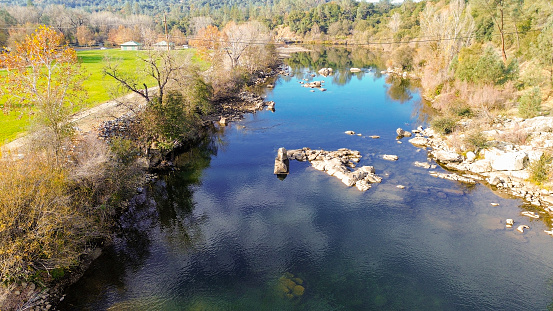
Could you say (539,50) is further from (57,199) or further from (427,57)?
(57,199)

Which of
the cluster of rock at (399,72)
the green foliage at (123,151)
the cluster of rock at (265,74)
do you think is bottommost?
the green foliage at (123,151)

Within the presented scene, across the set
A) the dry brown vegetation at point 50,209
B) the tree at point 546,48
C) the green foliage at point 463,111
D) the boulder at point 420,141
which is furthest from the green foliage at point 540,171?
the dry brown vegetation at point 50,209

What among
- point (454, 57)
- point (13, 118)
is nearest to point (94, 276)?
point (13, 118)

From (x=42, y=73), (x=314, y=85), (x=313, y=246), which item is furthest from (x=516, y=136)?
(x=42, y=73)

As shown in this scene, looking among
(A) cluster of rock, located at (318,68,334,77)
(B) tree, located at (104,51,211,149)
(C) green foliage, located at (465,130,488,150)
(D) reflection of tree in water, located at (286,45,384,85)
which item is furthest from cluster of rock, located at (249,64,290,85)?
(C) green foliage, located at (465,130,488,150)

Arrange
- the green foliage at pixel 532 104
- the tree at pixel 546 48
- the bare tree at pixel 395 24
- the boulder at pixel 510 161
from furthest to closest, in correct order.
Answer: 1. the bare tree at pixel 395 24
2. the tree at pixel 546 48
3. the green foliage at pixel 532 104
4. the boulder at pixel 510 161

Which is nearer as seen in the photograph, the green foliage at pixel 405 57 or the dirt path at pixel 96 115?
the dirt path at pixel 96 115

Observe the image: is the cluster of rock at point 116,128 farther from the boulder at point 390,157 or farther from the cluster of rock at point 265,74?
the cluster of rock at point 265,74

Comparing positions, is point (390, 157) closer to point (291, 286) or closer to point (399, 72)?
point (291, 286)

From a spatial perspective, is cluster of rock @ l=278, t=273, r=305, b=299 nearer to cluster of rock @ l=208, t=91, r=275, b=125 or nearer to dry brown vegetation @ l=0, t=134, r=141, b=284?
dry brown vegetation @ l=0, t=134, r=141, b=284
